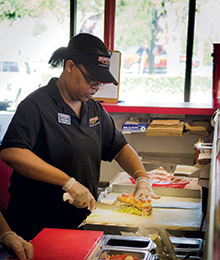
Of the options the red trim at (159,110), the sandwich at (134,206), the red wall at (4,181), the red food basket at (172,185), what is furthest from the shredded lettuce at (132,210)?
the red wall at (4,181)

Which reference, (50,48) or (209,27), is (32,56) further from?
(209,27)

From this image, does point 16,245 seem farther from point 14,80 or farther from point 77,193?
point 14,80

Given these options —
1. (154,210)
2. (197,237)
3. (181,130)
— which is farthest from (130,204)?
(181,130)

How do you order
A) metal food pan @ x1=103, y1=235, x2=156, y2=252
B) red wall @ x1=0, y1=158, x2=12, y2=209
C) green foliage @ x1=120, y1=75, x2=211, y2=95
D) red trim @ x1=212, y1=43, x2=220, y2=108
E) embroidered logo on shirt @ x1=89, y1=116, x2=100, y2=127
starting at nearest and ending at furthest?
metal food pan @ x1=103, y1=235, x2=156, y2=252 < embroidered logo on shirt @ x1=89, y1=116, x2=100, y2=127 < red trim @ x1=212, y1=43, x2=220, y2=108 < red wall @ x1=0, y1=158, x2=12, y2=209 < green foliage @ x1=120, y1=75, x2=211, y2=95

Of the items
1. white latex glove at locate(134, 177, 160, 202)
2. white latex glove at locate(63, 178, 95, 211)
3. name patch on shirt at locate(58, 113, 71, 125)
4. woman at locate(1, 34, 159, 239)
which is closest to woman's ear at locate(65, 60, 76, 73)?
woman at locate(1, 34, 159, 239)

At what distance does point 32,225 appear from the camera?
250cm

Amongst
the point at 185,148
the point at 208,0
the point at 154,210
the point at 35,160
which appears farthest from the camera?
the point at 208,0

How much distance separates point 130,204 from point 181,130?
212cm

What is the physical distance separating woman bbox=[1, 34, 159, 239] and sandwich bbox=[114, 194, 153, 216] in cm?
6

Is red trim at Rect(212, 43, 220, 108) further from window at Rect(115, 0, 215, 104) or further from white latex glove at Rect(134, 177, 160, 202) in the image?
white latex glove at Rect(134, 177, 160, 202)

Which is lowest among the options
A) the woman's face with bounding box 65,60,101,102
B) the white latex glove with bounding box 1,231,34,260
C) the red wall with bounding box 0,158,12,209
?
the red wall with bounding box 0,158,12,209

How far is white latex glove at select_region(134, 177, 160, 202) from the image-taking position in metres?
2.49

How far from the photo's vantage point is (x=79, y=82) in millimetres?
2492

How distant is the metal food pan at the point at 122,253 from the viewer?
5.52 feet
